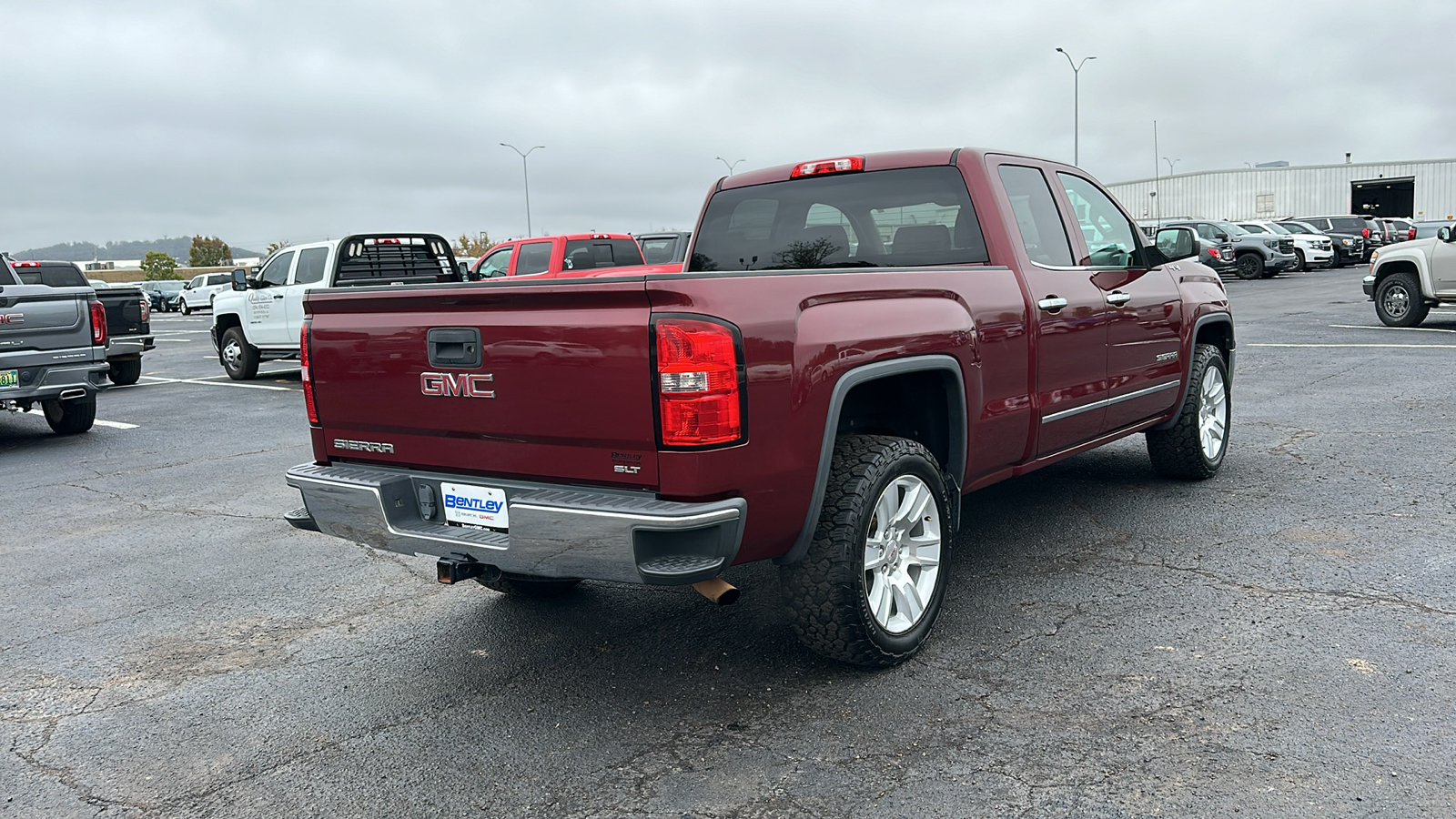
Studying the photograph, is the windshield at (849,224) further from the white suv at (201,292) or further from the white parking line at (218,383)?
the white suv at (201,292)

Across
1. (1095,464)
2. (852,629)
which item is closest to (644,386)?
(852,629)

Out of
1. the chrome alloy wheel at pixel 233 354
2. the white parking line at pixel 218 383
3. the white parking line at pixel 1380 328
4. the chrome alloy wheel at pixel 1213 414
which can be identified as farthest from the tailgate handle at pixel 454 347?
the white parking line at pixel 1380 328

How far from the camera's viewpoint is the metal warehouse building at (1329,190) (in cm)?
6159

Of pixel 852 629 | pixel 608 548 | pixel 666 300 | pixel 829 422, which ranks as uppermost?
pixel 666 300

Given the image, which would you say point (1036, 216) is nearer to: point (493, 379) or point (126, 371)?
point (493, 379)

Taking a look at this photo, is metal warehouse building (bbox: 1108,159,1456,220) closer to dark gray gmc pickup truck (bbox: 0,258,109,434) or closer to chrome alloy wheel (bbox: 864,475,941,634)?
dark gray gmc pickup truck (bbox: 0,258,109,434)

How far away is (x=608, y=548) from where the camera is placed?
3246 mm

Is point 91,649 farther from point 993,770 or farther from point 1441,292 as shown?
point 1441,292

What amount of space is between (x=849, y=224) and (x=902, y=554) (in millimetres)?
1756

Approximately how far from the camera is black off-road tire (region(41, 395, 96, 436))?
426 inches

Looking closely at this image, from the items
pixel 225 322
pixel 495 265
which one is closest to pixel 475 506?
pixel 495 265

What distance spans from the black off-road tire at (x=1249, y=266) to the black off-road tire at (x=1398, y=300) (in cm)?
1637

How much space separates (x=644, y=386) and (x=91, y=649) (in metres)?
2.85

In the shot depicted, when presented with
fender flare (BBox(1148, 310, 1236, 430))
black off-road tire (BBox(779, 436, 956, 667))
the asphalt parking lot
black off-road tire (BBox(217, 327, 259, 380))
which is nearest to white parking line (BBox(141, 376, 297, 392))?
black off-road tire (BBox(217, 327, 259, 380))
